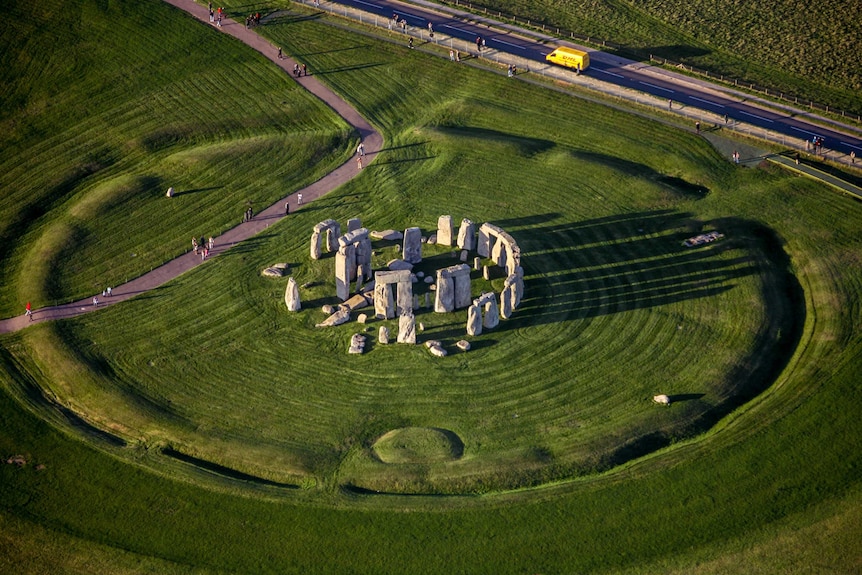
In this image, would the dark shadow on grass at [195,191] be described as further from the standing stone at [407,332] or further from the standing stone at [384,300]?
the standing stone at [407,332]

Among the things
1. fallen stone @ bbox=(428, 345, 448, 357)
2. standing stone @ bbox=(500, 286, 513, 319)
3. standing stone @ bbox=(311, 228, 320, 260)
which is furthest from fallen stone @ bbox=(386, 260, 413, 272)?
fallen stone @ bbox=(428, 345, 448, 357)

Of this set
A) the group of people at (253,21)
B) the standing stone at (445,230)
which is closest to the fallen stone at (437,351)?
the standing stone at (445,230)

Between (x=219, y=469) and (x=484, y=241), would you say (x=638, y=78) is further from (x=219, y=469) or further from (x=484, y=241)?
(x=219, y=469)

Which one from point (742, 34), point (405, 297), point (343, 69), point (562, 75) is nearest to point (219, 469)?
point (405, 297)

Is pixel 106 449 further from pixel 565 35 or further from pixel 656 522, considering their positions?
pixel 565 35

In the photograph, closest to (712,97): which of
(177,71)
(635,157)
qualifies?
(635,157)

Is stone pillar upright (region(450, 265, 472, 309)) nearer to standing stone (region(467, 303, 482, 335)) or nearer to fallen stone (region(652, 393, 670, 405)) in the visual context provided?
standing stone (region(467, 303, 482, 335))
